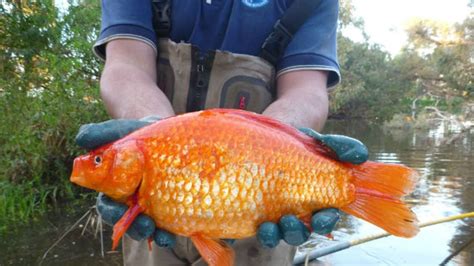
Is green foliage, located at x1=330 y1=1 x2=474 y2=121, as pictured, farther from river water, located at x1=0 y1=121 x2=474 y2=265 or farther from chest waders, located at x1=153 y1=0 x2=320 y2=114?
chest waders, located at x1=153 y1=0 x2=320 y2=114

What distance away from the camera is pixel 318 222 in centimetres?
167

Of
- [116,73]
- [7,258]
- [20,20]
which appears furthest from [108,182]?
[20,20]

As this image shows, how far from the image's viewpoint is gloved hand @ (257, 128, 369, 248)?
1.65 metres

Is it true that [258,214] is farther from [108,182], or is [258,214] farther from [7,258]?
[7,258]

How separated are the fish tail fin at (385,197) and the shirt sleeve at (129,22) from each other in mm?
1304

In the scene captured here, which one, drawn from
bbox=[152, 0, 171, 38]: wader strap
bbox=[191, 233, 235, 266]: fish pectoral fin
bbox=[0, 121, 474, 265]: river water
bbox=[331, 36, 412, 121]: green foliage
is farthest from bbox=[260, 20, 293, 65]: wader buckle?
bbox=[331, 36, 412, 121]: green foliage

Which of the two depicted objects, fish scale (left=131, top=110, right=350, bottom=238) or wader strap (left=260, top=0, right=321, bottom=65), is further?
wader strap (left=260, top=0, right=321, bottom=65)

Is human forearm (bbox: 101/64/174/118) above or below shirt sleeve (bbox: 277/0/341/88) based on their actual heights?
below

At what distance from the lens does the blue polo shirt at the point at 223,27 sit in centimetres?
236

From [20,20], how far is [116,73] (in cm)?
647

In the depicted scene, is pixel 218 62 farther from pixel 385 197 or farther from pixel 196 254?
pixel 385 197

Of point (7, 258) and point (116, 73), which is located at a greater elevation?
point (116, 73)

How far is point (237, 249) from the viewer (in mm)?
2240

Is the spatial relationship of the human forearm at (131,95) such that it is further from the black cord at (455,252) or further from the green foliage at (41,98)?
the black cord at (455,252)
